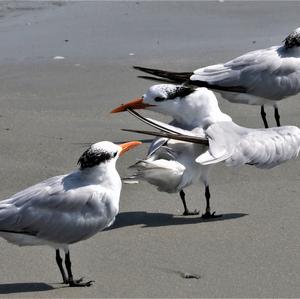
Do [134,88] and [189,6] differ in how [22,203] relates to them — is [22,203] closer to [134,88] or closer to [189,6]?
[134,88]

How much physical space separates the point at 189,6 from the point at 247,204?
688cm

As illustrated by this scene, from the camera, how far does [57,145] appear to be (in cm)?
740

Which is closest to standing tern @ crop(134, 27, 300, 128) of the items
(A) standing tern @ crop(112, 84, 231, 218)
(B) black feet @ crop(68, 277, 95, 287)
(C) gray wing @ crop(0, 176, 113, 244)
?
(A) standing tern @ crop(112, 84, 231, 218)

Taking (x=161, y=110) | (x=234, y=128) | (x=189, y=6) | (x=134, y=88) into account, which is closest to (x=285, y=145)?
(x=234, y=128)

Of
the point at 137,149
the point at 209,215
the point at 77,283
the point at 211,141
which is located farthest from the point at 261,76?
the point at 77,283

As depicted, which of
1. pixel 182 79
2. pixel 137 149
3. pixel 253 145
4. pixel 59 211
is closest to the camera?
pixel 59 211

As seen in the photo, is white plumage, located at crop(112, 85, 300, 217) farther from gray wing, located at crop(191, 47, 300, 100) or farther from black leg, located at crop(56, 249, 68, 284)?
gray wing, located at crop(191, 47, 300, 100)

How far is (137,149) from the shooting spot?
742 cm

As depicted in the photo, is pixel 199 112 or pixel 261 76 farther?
pixel 261 76

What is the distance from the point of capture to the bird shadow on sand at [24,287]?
4.85m

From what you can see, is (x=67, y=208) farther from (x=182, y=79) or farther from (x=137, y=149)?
(x=182, y=79)

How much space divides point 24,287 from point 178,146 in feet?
5.39

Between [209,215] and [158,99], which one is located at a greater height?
Result: [158,99]

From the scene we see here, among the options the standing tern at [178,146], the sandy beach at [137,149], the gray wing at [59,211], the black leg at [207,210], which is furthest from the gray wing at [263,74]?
the gray wing at [59,211]
